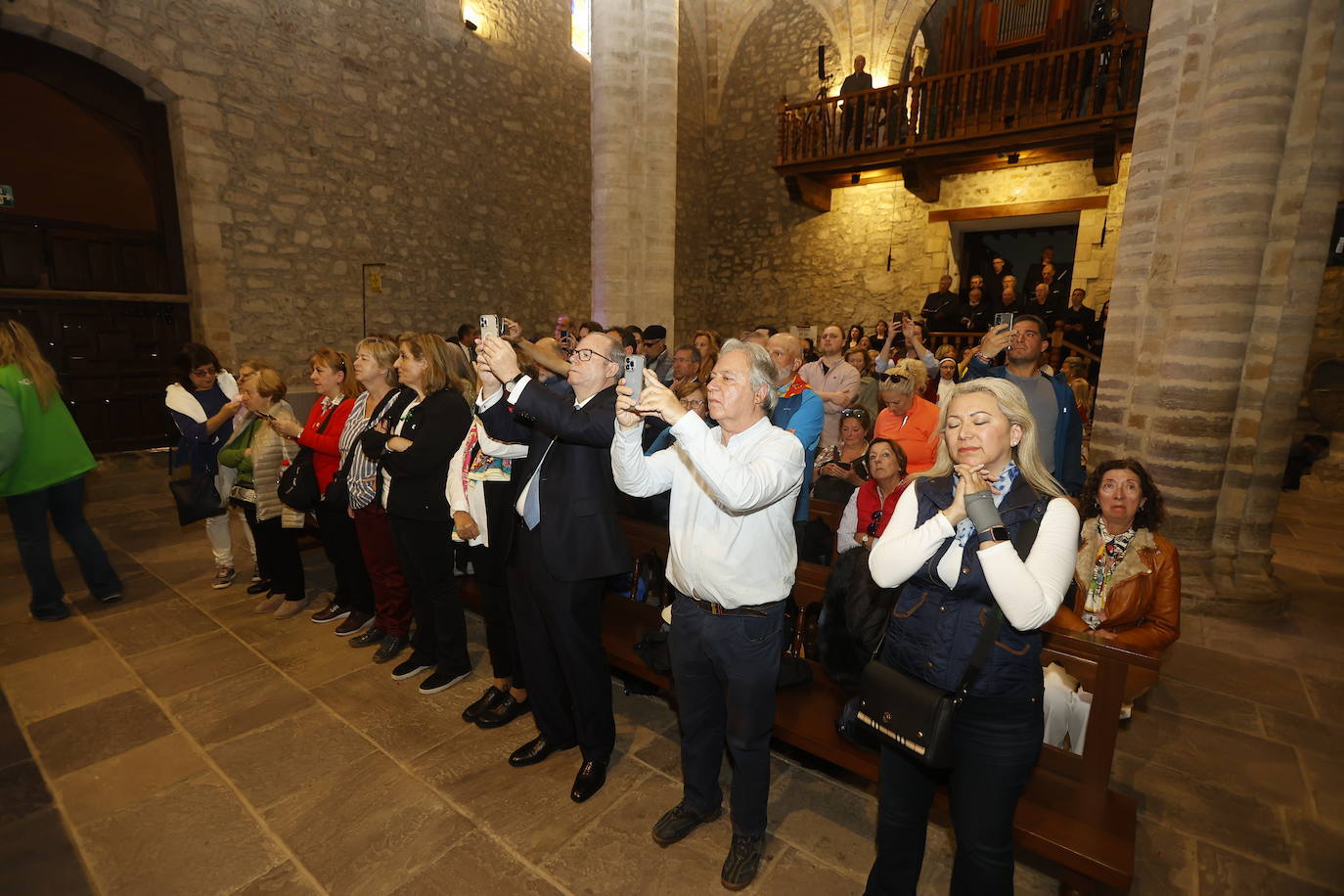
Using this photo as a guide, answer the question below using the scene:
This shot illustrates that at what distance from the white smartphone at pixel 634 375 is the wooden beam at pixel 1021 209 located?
37.3ft

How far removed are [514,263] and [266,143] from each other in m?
4.10

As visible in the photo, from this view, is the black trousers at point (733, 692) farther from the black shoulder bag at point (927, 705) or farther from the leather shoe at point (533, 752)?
the leather shoe at point (533, 752)

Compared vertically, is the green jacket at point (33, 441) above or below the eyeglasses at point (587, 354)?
below

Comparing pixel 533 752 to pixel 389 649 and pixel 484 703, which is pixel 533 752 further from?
pixel 389 649

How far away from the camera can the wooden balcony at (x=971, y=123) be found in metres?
8.78

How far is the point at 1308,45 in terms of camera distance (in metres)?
3.98

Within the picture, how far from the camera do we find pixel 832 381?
16.4ft

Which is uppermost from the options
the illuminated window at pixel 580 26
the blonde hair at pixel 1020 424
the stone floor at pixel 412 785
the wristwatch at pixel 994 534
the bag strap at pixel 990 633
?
the illuminated window at pixel 580 26

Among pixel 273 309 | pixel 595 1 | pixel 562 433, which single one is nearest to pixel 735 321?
pixel 595 1

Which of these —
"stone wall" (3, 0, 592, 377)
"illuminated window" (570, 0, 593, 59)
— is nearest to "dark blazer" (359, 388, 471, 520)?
"stone wall" (3, 0, 592, 377)

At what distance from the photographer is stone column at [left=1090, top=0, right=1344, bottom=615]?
12.9 feet

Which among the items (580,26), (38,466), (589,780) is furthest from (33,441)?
(580,26)

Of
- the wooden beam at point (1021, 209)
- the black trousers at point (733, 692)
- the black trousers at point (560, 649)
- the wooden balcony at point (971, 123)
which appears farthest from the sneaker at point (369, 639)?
the wooden beam at point (1021, 209)

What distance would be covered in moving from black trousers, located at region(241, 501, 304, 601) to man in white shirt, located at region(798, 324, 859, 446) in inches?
147
